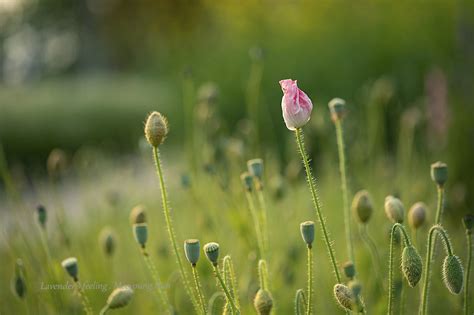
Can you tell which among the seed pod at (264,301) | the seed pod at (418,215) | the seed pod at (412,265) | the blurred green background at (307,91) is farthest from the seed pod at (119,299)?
the blurred green background at (307,91)

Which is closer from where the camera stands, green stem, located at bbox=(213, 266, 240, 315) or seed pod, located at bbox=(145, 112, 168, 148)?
green stem, located at bbox=(213, 266, 240, 315)

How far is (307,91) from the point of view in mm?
5648

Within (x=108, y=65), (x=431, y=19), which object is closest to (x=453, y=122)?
(x=431, y=19)

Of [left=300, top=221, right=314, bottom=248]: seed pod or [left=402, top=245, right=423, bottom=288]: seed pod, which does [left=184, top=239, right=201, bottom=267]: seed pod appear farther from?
[left=402, top=245, right=423, bottom=288]: seed pod

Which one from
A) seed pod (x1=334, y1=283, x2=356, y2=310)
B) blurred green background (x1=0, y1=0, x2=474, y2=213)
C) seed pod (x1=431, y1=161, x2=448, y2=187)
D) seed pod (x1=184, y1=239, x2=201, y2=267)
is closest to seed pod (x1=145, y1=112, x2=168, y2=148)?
seed pod (x1=184, y1=239, x2=201, y2=267)

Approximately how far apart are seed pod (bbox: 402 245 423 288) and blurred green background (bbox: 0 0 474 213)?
990mm

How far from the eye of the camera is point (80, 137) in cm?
834

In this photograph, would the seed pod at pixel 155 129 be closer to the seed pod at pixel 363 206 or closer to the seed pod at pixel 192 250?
the seed pod at pixel 192 250

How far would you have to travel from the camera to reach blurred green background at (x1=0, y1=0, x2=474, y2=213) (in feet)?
8.68

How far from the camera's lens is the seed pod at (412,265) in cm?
105

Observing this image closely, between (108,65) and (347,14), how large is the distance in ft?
67.7

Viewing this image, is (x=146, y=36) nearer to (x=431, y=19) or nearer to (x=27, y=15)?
(x=27, y=15)

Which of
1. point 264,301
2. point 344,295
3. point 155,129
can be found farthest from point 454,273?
point 155,129

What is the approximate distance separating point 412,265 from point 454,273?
10 centimetres
